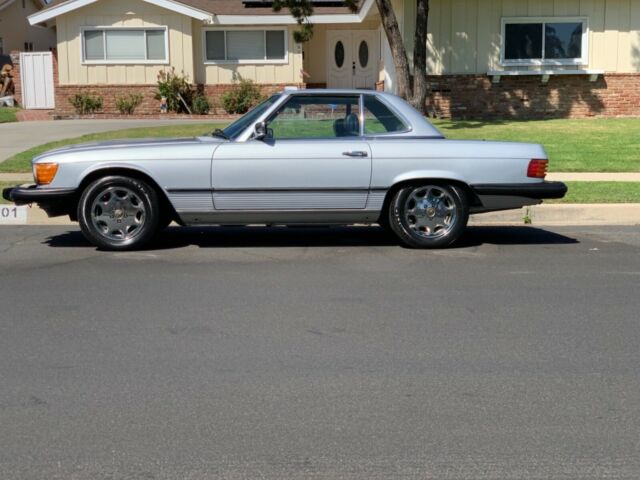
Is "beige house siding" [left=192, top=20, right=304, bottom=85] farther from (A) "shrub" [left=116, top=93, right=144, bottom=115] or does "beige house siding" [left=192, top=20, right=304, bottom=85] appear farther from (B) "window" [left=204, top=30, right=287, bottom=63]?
(A) "shrub" [left=116, top=93, right=144, bottom=115]

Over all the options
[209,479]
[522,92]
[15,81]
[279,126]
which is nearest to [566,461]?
[209,479]

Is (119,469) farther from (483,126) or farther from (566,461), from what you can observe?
(483,126)

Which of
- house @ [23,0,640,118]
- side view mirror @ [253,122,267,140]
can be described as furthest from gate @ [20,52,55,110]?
side view mirror @ [253,122,267,140]

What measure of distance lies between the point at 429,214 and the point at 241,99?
18960 millimetres

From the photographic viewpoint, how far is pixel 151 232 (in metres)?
8.95

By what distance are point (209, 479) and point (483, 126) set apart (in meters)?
17.8

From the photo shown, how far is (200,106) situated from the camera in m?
27.2

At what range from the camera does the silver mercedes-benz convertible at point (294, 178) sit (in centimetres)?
884

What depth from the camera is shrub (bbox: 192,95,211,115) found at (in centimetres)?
2727

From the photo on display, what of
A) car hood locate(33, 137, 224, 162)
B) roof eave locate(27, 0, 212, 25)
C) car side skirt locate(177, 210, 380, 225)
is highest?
roof eave locate(27, 0, 212, 25)

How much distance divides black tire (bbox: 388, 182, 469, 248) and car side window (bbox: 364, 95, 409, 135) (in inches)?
25.9

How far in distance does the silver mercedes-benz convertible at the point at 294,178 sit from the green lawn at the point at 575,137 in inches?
228

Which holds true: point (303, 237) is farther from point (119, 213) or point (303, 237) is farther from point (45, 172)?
point (45, 172)

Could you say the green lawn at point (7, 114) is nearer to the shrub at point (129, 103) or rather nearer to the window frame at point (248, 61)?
the shrub at point (129, 103)
